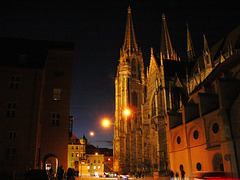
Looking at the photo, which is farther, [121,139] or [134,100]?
[134,100]

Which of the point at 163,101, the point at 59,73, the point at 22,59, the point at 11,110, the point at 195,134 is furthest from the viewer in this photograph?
the point at 163,101

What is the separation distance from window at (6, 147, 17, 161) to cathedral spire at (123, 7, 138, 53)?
210ft

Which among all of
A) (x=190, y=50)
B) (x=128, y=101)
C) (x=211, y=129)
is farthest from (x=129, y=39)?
(x=211, y=129)

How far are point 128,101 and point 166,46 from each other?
22571 millimetres

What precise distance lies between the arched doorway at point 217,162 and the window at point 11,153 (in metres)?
19.3

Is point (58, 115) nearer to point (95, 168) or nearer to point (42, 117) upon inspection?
point (42, 117)

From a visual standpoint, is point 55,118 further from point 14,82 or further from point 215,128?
point 215,128

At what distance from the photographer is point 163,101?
45938 millimetres

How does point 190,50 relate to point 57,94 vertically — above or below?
above

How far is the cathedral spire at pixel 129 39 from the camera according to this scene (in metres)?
82.3

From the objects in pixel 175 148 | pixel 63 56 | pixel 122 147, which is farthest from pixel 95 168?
pixel 63 56

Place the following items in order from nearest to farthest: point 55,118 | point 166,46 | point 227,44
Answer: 1. point 55,118
2. point 227,44
3. point 166,46

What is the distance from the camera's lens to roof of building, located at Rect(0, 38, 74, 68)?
80.2ft

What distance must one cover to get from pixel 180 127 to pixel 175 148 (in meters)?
3.12
